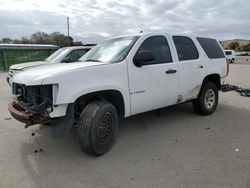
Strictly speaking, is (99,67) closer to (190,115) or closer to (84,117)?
(84,117)

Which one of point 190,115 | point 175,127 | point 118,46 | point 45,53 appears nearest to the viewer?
point 118,46

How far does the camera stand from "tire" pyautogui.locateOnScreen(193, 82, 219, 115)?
6277 millimetres

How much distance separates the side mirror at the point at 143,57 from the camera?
4477 mm

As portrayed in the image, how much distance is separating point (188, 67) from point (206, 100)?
1262 millimetres

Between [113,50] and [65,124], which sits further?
[113,50]

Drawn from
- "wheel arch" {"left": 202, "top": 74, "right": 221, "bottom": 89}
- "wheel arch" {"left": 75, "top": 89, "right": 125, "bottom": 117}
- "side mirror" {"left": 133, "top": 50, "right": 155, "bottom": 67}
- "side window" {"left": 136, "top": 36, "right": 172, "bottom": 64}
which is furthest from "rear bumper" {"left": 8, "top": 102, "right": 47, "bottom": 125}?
"wheel arch" {"left": 202, "top": 74, "right": 221, "bottom": 89}

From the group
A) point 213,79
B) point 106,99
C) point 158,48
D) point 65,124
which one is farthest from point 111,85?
point 213,79

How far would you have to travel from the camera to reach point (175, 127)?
5.68 m

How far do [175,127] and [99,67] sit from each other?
7.99ft

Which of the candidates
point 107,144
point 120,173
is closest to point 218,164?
point 120,173

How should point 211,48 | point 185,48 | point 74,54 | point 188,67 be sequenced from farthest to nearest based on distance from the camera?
point 74,54 < point 211,48 < point 185,48 < point 188,67

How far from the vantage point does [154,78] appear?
4.91 m

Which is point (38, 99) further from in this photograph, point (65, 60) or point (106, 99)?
point (65, 60)

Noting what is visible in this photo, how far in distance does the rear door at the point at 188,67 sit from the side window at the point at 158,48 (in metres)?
0.31
